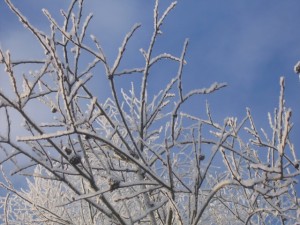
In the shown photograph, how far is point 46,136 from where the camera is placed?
223cm

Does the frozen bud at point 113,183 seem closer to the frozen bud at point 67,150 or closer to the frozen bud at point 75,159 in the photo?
the frozen bud at point 75,159

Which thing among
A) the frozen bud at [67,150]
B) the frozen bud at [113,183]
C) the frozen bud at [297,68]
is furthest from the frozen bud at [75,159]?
the frozen bud at [297,68]

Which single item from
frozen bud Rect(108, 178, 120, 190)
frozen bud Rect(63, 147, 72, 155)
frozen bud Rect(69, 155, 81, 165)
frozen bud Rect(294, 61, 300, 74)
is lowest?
frozen bud Rect(108, 178, 120, 190)

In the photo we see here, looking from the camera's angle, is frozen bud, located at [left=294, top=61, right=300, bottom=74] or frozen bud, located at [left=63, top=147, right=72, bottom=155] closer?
frozen bud, located at [left=294, top=61, right=300, bottom=74]

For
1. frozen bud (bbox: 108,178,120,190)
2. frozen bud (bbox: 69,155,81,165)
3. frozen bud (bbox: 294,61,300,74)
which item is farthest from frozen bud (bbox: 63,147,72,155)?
frozen bud (bbox: 294,61,300,74)

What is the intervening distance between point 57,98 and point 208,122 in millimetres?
1460

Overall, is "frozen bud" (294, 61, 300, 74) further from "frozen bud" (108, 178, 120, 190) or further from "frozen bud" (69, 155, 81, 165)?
"frozen bud" (69, 155, 81, 165)

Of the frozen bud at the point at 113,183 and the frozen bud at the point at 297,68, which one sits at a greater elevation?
the frozen bud at the point at 297,68

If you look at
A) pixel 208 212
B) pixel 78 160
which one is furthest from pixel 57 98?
pixel 208 212

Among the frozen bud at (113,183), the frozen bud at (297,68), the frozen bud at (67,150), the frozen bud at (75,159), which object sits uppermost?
the frozen bud at (297,68)

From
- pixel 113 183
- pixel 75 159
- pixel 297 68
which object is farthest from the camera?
pixel 75 159

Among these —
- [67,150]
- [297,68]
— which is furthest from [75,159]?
[297,68]

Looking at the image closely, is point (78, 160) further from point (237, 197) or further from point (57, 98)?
point (237, 197)

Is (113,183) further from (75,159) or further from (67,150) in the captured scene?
(67,150)
